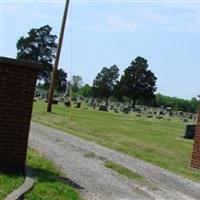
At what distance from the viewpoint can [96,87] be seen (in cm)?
10775

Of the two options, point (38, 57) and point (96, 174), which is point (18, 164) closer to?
point (96, 174)

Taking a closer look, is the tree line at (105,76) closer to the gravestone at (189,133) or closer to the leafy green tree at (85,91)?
the leafy green tree at (85,91)

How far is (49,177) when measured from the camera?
1080 centimetres

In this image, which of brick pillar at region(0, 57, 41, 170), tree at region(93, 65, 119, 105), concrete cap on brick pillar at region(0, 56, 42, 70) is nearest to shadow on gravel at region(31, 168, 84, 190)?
brick pillar at region(0, 57, 41, 170)

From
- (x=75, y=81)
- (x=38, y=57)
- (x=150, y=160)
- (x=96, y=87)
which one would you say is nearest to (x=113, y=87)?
(x=96, y=87)

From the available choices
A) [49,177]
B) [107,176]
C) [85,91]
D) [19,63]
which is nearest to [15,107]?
[19,63]

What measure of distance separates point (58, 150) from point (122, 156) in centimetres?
215

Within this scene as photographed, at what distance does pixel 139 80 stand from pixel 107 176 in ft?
282

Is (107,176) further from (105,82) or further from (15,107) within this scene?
(105,82)

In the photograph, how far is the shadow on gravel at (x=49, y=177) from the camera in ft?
34.3

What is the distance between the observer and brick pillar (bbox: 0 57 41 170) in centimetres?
1072

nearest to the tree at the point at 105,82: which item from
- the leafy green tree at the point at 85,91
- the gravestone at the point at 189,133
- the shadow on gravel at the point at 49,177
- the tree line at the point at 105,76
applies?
the tree line at the point at 105,76

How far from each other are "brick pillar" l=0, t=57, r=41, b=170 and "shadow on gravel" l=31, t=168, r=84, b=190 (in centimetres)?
40

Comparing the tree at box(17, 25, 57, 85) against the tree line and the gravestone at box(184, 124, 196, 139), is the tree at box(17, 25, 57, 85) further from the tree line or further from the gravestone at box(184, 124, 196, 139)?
the gravestone at box(184, 124, 196, 139)
